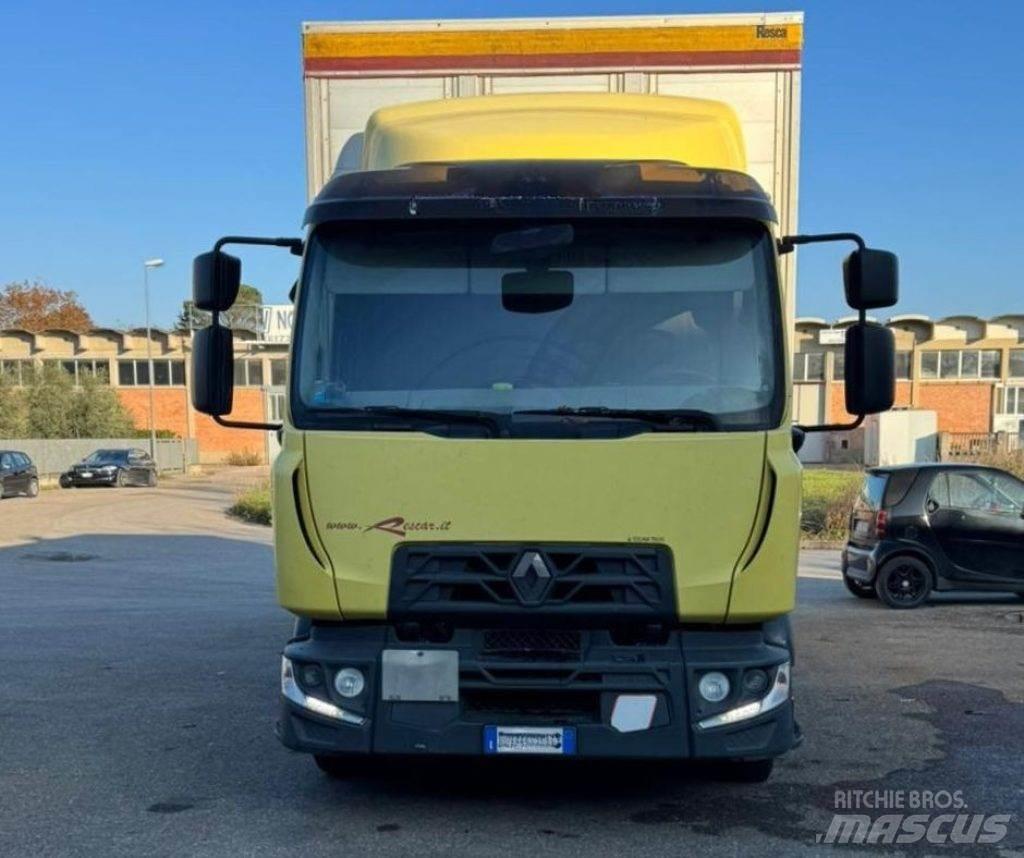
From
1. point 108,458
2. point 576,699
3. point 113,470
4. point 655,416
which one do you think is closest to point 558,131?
point 655,416

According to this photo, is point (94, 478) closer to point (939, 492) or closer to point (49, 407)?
point (49, 407)

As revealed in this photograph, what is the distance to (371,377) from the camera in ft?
13.9

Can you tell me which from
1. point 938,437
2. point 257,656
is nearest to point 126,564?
point 257,656

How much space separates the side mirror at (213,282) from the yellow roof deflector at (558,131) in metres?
0.99

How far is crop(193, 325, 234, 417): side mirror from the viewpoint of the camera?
4562 mm

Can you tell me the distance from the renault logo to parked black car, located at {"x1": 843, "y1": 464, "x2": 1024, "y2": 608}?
28.9 feet

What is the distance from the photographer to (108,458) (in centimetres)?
3672

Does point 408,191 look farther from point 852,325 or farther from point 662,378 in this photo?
point 852,325

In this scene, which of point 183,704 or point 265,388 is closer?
point 183,704

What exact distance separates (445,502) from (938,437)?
3248cm

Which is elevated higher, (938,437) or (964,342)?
(964,342)

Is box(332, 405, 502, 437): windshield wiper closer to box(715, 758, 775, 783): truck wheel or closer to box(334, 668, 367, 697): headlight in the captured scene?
box(334, 668, 367, 697): headlight

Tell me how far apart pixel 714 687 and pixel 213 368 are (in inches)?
107

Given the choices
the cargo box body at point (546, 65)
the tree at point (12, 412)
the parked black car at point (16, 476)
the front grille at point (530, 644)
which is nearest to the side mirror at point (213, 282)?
the cargo box body at point (546, 65)
